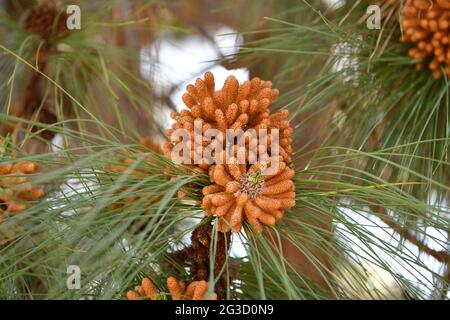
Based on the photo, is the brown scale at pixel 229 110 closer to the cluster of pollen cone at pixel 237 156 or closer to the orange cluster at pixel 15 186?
the cluster of pollen cone at pixel 237 156

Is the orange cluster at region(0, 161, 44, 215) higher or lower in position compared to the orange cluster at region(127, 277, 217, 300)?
higher

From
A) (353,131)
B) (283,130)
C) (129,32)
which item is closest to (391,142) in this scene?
(353,131)

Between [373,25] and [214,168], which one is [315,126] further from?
[214,168]

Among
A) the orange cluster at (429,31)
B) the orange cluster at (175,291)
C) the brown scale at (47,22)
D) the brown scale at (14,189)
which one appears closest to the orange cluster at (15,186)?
the brown scale at (14,189)

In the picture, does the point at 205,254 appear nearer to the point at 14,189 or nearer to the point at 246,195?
the point at 246,195


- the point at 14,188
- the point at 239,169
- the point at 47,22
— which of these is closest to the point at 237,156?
the point at 239,169

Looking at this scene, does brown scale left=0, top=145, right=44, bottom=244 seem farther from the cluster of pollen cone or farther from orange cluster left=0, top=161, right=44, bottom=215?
the cluster of pollen cone

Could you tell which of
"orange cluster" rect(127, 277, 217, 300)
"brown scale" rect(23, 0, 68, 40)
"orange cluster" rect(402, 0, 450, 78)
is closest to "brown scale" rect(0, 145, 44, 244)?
"orange cluster" rect(127, 277, 217, 300)
